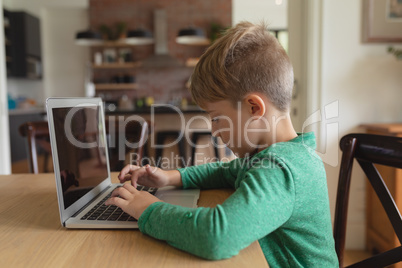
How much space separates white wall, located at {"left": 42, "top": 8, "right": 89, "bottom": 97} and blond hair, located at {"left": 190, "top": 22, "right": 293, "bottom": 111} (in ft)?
21.5

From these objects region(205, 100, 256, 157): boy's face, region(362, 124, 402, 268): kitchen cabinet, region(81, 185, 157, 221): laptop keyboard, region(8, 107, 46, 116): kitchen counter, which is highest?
region(205, 100, 256, 157): boy's face

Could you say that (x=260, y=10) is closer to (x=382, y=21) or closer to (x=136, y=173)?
(x=382, y=21)

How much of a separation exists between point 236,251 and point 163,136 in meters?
3.04

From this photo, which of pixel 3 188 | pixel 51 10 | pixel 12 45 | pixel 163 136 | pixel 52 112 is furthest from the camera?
pixel 51 10

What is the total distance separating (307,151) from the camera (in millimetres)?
709

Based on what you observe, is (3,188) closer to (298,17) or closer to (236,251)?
(236,251)

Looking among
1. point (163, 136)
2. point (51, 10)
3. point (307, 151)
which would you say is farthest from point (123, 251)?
point (51, 10)

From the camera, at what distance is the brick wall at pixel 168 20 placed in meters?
6.75

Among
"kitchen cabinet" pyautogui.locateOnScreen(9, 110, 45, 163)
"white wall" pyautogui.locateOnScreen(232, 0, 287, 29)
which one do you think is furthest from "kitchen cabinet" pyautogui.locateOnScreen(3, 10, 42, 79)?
"white wall" pyautogui.locateOnScreen(232, 0, 287, 29)

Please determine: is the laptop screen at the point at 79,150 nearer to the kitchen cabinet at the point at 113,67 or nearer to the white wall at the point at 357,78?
the white wall at the point at 357,78

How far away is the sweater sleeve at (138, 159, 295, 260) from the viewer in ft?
1.73

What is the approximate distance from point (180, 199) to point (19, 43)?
6.09 m

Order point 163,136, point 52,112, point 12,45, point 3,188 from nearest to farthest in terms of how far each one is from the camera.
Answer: point 52,112 < point 3,188 < point 163,136 < point 12,45

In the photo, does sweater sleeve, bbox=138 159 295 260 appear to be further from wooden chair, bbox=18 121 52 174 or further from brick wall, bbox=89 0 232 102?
brick wall, bbox=89 0 232 102
